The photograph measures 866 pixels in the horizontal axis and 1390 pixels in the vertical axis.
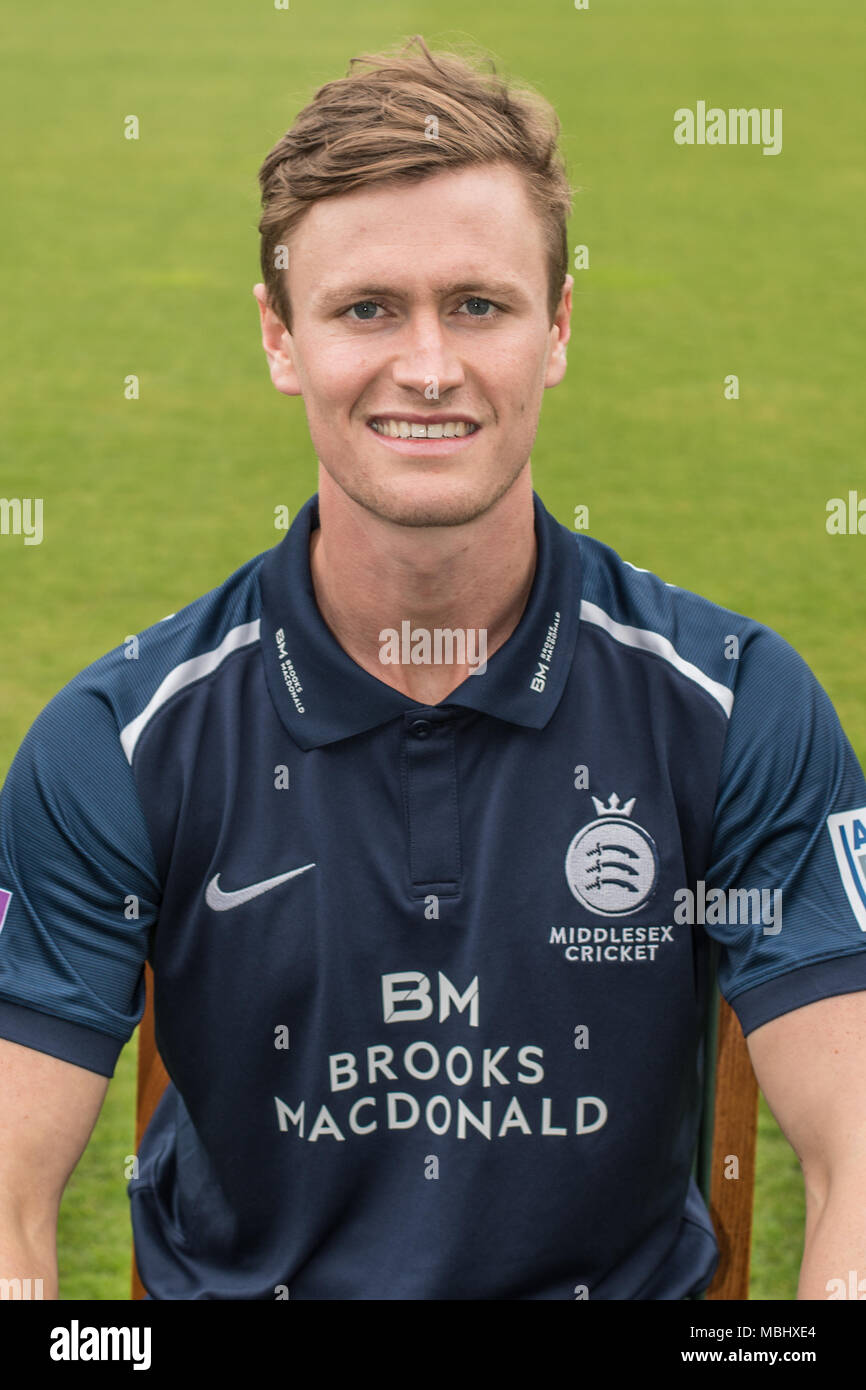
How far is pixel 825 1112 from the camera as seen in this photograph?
5.86 feet

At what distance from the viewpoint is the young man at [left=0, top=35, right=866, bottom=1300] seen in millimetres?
1847

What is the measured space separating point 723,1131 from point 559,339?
942 millimetres

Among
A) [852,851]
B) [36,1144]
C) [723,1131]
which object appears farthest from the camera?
[723,1131]

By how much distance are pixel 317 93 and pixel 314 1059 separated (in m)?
1.07

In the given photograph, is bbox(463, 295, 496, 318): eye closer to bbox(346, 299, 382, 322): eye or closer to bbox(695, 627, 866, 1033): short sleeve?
bbox(346, 299, 382, 322): eye

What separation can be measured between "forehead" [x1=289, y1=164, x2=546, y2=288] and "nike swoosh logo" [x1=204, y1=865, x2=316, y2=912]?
2.04ft

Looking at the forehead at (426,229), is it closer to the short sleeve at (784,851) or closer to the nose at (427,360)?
the nose at (427,360)

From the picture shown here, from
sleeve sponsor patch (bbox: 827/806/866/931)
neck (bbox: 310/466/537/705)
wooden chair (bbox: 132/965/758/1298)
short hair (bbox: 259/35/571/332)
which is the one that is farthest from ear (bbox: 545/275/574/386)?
wooden chair (bbox: 132/965/758/1298)

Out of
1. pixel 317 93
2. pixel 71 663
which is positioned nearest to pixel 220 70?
pixel 71 663

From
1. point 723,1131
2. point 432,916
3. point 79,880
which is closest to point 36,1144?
point 79,880

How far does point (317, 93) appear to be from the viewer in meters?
2.02

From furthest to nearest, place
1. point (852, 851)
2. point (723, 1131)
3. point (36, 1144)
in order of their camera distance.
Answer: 1. point (723, 1131)
2. point (852, 851)
3. point (36, 1144)

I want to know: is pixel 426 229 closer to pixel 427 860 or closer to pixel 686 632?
pixel 686 632

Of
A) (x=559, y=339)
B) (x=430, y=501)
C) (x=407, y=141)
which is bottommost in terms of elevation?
(x=430, y=501)
